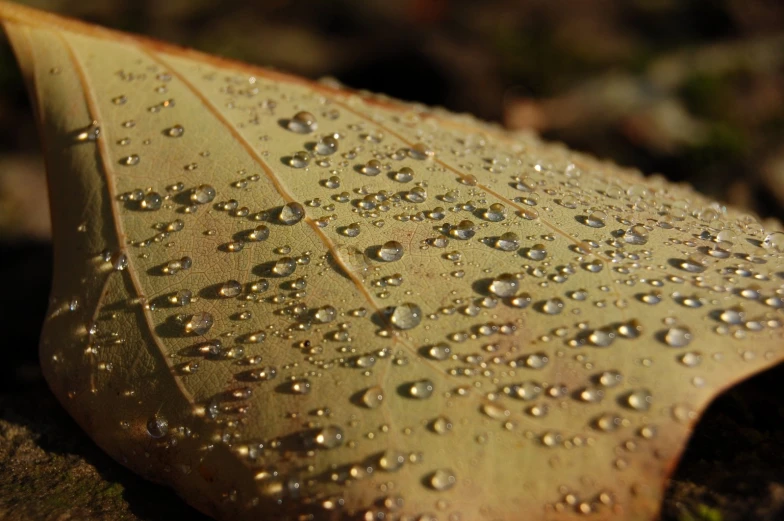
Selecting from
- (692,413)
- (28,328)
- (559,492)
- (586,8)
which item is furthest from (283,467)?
(586,8)

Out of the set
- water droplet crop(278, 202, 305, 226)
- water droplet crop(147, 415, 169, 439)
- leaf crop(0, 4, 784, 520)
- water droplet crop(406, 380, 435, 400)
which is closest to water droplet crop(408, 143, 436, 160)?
Result: leaf crop(0, 4, 784, 520)

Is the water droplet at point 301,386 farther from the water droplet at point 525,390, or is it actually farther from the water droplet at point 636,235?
the water droplet at point 636,235

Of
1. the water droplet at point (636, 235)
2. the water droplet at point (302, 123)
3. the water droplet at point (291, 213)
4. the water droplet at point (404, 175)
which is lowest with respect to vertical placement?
the water droplet at point (291, 213)

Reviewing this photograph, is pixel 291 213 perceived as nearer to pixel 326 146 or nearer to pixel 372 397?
pixel 326 146

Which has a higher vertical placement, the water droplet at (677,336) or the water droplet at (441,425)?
the water droplet at (677,336)

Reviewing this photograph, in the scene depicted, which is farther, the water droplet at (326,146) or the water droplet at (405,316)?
the water droplet at (326,146)

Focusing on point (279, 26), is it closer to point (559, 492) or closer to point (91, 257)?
point (91, 257)

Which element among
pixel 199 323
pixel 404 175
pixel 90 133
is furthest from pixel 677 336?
pixel 90 133

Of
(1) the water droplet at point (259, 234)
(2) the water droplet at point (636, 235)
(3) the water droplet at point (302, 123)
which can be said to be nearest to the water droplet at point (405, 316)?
(1) the water droplet at point (259, 234)
